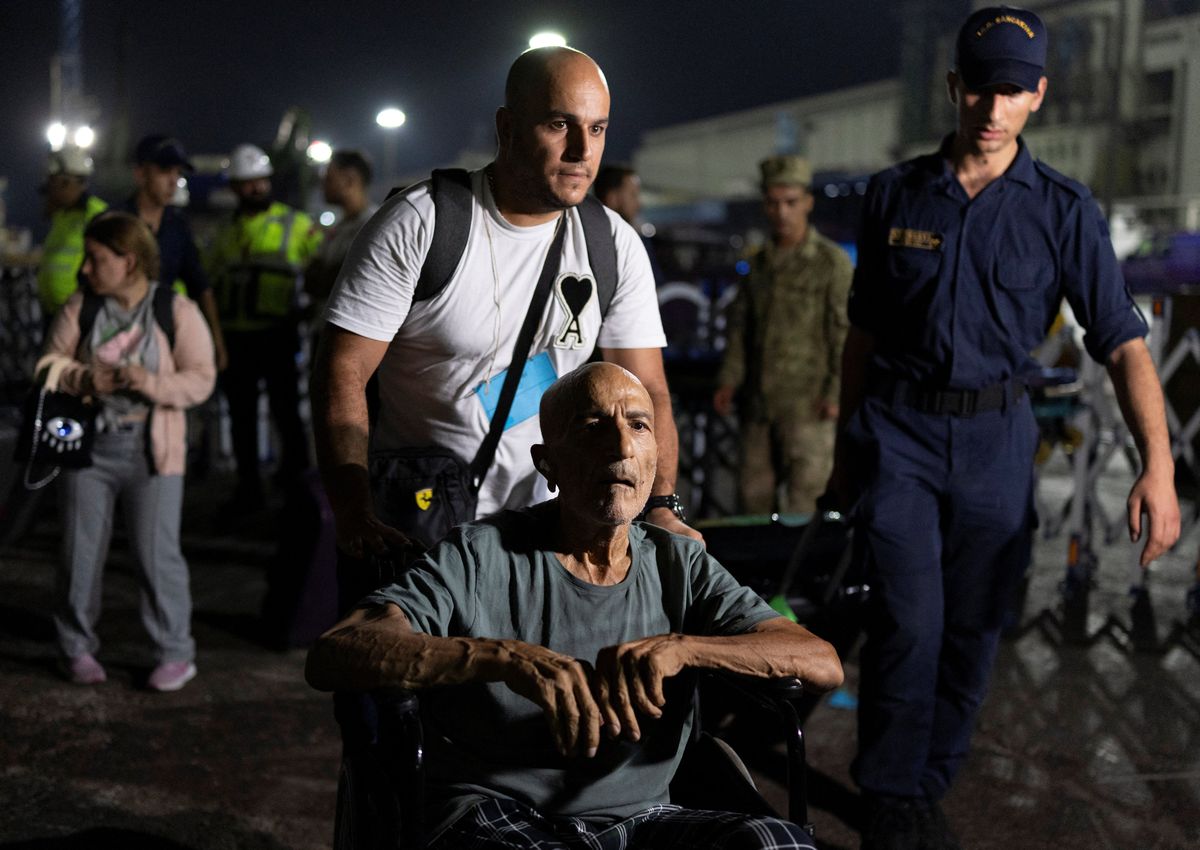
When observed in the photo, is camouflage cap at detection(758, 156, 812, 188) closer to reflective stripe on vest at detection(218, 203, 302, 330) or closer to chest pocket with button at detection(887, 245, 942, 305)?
chest pocket with button at detection(887, 245, 942, 305)

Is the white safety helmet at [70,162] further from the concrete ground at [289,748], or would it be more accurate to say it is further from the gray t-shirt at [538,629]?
the gray t-shirt at [538,629]

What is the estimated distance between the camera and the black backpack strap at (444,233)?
2834 mm

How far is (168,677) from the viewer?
16.7ft

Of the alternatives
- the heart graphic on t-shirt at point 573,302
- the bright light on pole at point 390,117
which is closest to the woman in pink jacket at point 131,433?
the heart graphic on t-shirt at point 573,302

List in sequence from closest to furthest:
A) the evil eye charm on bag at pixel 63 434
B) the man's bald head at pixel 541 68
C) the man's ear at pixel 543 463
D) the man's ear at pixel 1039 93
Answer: the man's ear at pixel 543 463, the man's bald head at pixel 541 68, the man's ear at pixel 1039 93, the evil eye charm on bag at pixel 63 434

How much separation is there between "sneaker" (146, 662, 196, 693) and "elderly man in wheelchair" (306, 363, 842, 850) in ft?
10.2

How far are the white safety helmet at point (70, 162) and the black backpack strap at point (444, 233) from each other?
20.0 feet

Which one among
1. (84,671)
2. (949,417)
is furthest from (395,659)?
(84,671)

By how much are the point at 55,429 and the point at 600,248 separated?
2.80 metres

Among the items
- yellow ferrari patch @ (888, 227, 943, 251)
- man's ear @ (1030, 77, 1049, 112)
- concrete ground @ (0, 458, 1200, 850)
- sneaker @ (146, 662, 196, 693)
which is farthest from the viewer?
sneaker @ (146, 662, 196, 693)

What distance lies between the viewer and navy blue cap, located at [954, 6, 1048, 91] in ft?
11.2

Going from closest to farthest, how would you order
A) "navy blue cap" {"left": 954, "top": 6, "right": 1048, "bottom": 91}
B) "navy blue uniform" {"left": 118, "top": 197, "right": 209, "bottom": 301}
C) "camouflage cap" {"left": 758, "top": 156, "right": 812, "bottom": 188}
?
"navy blue cap" {"left": 954, "top": 6, "right": 1048, "bottom": 91} → "camouflage cap" {"left": 758, "top": 156, "right": 812, "bottom": 188} → "navy blue uniform" {"left": 118, "top": 197, "right": 209, "bottom": 301}

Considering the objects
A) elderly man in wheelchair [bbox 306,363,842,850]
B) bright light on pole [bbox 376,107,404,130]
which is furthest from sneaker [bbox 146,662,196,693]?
bright light on pole [bbox 376,107,404,130]

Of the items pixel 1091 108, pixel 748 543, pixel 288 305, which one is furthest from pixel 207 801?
pixel 1091 108
